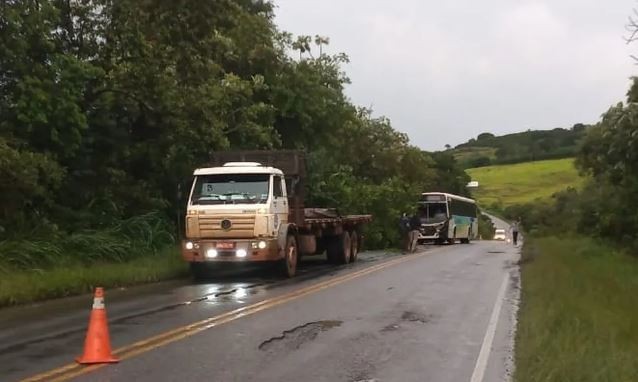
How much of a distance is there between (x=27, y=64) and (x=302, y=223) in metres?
7.95

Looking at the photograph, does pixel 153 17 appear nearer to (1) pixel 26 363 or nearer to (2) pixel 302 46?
(1) pixel 26 363

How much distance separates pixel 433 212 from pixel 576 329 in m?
42.8

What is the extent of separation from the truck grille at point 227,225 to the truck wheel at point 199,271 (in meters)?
1.36

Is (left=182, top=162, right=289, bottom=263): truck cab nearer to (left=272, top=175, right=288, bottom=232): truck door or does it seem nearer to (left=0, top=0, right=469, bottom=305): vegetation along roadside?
(left=272, top=175, right=288, bottom=232): truck door

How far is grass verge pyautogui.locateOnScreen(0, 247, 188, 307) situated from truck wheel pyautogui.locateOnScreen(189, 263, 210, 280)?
47cm

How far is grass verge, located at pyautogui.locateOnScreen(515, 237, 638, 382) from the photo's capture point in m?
8.57

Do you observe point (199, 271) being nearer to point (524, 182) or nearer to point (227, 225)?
point (227, 225)

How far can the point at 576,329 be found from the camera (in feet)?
36.4

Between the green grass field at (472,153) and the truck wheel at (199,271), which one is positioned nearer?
the truck wheel at (199,271)

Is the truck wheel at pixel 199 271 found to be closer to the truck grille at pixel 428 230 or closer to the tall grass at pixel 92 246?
the tall grass at pixel 92 246

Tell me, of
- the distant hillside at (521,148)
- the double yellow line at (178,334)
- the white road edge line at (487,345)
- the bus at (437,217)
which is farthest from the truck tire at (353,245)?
the distant hillside at (521,148)

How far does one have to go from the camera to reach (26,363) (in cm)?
915

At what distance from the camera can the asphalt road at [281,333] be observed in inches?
351

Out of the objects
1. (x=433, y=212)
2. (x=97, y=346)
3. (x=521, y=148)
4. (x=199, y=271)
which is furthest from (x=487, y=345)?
(x=521, y=148)
